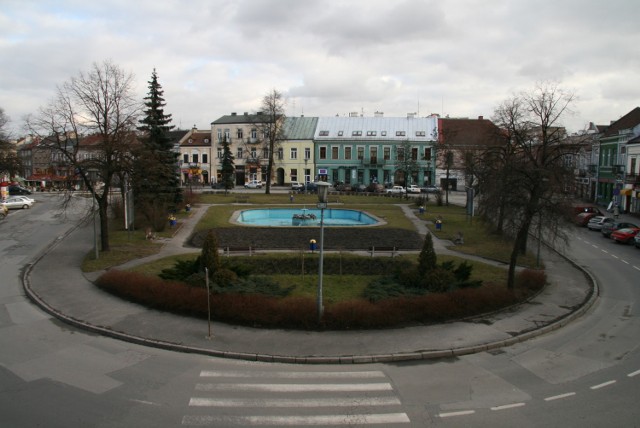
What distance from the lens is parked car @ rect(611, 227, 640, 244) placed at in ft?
107

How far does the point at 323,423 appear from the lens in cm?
913

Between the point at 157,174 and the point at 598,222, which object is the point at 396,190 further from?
the point at 157,174

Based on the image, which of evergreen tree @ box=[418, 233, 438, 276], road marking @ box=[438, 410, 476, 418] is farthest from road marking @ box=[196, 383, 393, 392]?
evergreen tree @ box=[418, 233, 438, 276]

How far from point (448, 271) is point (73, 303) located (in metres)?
13.7

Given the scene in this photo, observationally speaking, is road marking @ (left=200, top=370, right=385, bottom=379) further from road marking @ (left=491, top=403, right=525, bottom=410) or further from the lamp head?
the lamp head

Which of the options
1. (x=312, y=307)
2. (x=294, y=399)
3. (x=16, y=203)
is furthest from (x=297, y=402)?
(x=16, y=203)

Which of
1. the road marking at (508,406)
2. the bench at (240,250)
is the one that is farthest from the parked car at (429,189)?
the road marking at (508,406)

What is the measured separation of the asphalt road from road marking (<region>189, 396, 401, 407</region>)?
0.02 metres

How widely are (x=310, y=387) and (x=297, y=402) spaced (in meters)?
0.84

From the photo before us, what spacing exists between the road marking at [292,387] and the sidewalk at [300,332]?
1.36m

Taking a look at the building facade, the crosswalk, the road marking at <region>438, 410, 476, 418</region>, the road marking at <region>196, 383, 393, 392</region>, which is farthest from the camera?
the building facade

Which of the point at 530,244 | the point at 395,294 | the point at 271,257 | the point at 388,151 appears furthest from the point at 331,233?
the point at 388,151

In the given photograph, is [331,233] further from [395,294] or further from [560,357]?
[560,357]

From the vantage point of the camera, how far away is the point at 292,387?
35.3ft
